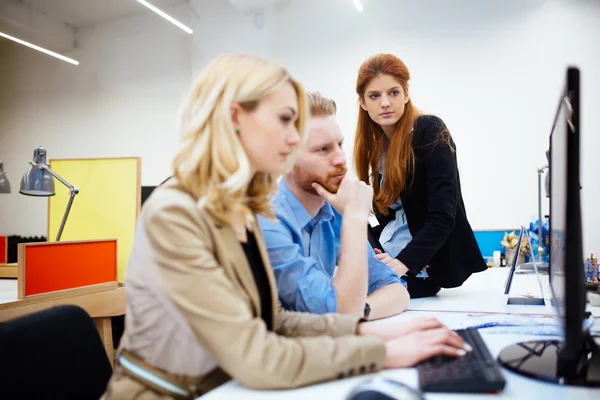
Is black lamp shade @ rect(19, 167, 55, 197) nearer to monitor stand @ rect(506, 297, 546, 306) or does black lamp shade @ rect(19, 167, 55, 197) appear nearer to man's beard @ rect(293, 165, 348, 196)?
man's beard @ rect(293, 165, 348, 196)

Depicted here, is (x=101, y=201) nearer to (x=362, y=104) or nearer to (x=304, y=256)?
(x=362, y=104)

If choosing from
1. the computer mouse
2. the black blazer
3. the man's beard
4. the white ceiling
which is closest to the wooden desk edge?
the man's beard

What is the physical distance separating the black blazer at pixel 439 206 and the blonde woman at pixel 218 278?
88cm

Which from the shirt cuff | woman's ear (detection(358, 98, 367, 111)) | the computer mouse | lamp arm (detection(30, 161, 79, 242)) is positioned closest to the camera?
the computer mouse

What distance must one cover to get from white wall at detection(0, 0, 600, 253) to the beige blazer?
150 inches

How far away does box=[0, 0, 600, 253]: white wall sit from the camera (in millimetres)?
4145

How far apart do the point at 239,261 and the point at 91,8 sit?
5816 millimetres

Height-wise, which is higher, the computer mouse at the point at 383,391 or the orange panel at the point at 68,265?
the computer mouse at the point at 383,391

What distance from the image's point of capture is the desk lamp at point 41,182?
8.52ft

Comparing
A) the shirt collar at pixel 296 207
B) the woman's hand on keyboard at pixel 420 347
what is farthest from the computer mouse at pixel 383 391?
the shirt collar at pixel 296 207

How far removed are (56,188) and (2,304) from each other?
3.38ft

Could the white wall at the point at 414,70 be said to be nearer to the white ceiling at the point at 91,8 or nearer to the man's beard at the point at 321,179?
the white ceiling at the point at 91,8

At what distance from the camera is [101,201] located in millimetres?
2695

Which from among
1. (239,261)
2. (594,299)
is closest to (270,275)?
(239,261)
